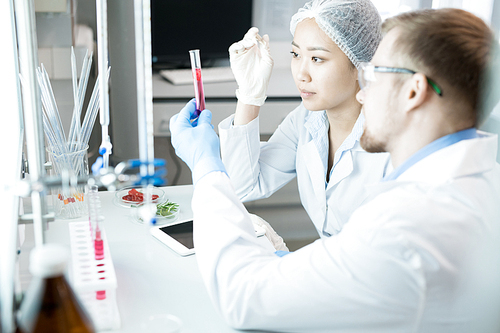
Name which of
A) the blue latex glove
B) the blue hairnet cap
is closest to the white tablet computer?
the blue latex glove

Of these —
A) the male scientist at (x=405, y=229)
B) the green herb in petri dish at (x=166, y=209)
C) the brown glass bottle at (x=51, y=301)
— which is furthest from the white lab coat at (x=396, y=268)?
the green herb in petri dish at (x=166, y=209)

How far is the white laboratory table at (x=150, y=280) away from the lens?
974 mm

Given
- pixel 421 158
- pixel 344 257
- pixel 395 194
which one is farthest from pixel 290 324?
pixel 421 158

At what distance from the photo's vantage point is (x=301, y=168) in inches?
67.6

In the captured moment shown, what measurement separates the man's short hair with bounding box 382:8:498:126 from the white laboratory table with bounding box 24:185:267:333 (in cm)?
69

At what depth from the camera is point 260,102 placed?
1693mm

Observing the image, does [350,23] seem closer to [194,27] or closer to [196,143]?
[196,143]

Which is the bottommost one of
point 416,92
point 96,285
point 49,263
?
point 96,285

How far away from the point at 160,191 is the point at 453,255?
108 cm

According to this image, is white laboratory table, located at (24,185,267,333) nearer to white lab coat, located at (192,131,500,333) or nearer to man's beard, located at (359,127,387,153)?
white lab coat, located at (192,131,500,333)

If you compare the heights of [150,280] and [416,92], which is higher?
[416,92]

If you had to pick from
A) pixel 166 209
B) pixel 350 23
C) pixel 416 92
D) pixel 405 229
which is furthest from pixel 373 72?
pixel 166 209

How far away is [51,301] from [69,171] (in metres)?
0.91

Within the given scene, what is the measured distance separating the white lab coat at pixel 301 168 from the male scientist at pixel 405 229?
441mm
